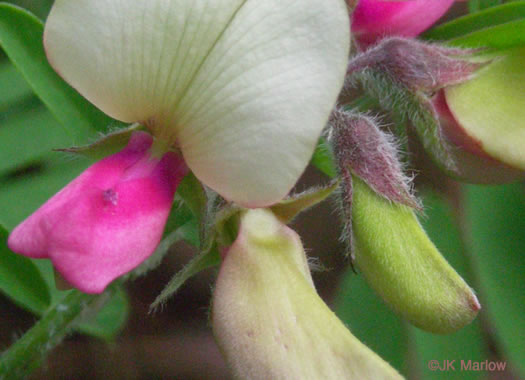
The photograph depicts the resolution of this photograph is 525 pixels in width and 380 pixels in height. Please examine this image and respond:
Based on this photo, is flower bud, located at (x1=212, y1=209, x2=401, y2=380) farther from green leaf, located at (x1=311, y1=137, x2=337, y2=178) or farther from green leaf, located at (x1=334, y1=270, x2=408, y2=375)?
green leaf, located at (x1=334, y1=270, x2=408, y2=375)

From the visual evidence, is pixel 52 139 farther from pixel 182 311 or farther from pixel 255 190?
pixel 182 311

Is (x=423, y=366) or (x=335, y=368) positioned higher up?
(x=335, y=368)

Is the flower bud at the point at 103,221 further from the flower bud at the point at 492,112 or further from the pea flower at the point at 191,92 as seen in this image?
the flower bud at the point at 492,112

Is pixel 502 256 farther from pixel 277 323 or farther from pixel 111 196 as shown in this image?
pixel 111 196

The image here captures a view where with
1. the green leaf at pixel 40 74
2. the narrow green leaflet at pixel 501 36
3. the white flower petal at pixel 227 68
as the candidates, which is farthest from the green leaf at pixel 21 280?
the narrow green leaflet at pixel 501 36

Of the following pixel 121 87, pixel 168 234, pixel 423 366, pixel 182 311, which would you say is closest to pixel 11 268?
pixel 168 234

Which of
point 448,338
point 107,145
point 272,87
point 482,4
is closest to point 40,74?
point 107,145
